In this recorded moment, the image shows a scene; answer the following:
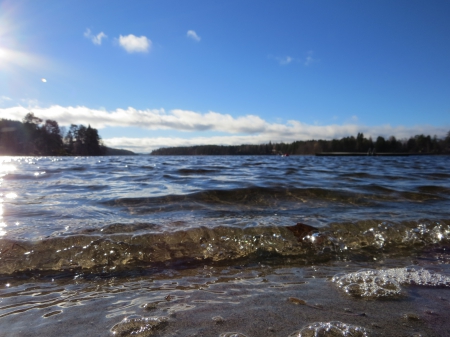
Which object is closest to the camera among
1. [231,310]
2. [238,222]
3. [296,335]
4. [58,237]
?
[296,335]

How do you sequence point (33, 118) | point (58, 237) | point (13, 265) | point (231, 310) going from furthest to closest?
point (33, 118) → point (58, 237) → point (13, 265) → point (231, 310)

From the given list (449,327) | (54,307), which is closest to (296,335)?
(449,327)

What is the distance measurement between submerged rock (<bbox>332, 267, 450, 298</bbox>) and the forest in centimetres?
10104

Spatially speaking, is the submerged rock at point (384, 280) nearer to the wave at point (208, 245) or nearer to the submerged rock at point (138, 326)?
the wave at point (208, 245)

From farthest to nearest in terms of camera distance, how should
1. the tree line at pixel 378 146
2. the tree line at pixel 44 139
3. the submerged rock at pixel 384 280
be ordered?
the tree line at pixel 378 146 < the tree line at pixel 44 139 < the submerged rock at pixel 384 280

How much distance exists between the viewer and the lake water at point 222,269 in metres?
1.62

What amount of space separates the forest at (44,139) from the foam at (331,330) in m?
101

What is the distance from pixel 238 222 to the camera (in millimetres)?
3932

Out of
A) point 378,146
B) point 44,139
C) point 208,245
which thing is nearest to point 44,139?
point 44,139

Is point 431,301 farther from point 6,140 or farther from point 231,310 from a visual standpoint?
point 6,140

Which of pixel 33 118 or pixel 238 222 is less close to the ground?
pixel 33 118

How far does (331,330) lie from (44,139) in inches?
4105

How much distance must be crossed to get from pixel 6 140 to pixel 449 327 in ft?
352

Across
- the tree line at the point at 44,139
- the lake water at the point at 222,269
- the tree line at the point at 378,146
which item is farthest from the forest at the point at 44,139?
the lake water at the point at 222,269
